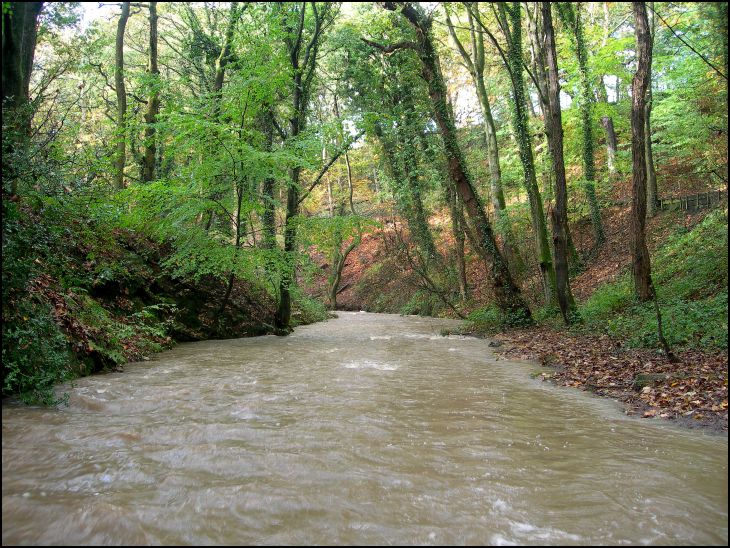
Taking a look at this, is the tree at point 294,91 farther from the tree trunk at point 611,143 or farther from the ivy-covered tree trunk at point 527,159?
the tree trunk at point 611,143

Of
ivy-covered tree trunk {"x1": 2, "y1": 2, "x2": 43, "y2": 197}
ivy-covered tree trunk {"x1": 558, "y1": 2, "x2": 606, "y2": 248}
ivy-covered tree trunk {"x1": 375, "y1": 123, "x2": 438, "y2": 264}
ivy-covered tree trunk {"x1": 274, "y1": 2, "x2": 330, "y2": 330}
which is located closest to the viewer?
ivy-covered tree trunk {"x1": 2, "y1": 2, "x2": 43, "y2": 197}

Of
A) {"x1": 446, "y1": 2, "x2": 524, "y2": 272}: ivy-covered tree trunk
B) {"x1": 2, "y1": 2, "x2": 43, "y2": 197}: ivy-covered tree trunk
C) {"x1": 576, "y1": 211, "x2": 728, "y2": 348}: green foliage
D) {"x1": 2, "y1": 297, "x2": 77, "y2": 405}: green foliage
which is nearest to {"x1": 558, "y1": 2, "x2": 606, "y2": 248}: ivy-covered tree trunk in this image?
{"x1": 446, "y1": 2, "x2": 524, "y2": 272}: ivy-covered tree trunk

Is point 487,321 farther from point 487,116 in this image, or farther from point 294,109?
point 294,109

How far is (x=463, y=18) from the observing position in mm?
21359

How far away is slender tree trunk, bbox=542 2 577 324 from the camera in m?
11.5

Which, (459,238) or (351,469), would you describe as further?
(459,238)

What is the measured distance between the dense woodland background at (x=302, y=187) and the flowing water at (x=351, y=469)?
148 centimetres

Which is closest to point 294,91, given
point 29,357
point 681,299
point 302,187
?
point 302,187

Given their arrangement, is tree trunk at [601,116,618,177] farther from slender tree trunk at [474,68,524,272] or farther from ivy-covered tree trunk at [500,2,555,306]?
ivy-covered tree trunk at [500,2,555,306]

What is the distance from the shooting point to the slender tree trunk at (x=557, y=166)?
11461 millimetres

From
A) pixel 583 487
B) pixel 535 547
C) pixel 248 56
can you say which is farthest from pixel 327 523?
pixel 248 56

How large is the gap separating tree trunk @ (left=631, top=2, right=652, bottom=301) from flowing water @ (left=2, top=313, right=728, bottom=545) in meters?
5.99

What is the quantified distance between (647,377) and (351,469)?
4.80 m

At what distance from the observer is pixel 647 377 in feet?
20.7
